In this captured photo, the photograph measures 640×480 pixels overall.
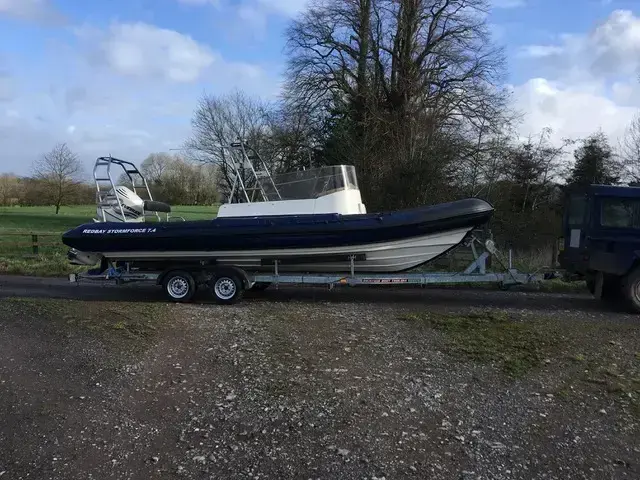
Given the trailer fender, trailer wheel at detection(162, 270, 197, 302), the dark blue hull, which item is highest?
the dark blue hull

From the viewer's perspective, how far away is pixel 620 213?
851 cm

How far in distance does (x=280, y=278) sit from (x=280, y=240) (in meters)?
0.68

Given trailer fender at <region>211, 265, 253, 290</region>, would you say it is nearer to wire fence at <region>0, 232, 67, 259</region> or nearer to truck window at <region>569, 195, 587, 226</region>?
truck window at <region>569, 195, 587, 226</region>

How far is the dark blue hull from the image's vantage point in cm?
907

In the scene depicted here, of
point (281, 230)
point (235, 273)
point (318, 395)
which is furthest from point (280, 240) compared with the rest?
point (318, 395)

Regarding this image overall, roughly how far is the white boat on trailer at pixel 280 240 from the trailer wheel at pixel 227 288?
0.02 metres

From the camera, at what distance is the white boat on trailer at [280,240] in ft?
30.0

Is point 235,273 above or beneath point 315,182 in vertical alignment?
beneath

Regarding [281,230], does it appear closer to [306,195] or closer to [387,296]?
[306,195]

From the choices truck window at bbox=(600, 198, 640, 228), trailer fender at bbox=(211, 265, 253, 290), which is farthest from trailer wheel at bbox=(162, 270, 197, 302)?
truck window at bbox=(600, 198, 640, 228)

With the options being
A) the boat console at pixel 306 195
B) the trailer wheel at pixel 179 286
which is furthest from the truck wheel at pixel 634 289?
the trailer wheel at pixel 179 286

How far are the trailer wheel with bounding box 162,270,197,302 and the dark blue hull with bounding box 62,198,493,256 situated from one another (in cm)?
47

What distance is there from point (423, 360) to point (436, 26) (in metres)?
22.1

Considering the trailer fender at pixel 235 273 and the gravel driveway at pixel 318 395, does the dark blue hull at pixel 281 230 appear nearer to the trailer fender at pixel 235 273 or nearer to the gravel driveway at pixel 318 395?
the trailer fender at pixel 235 273
